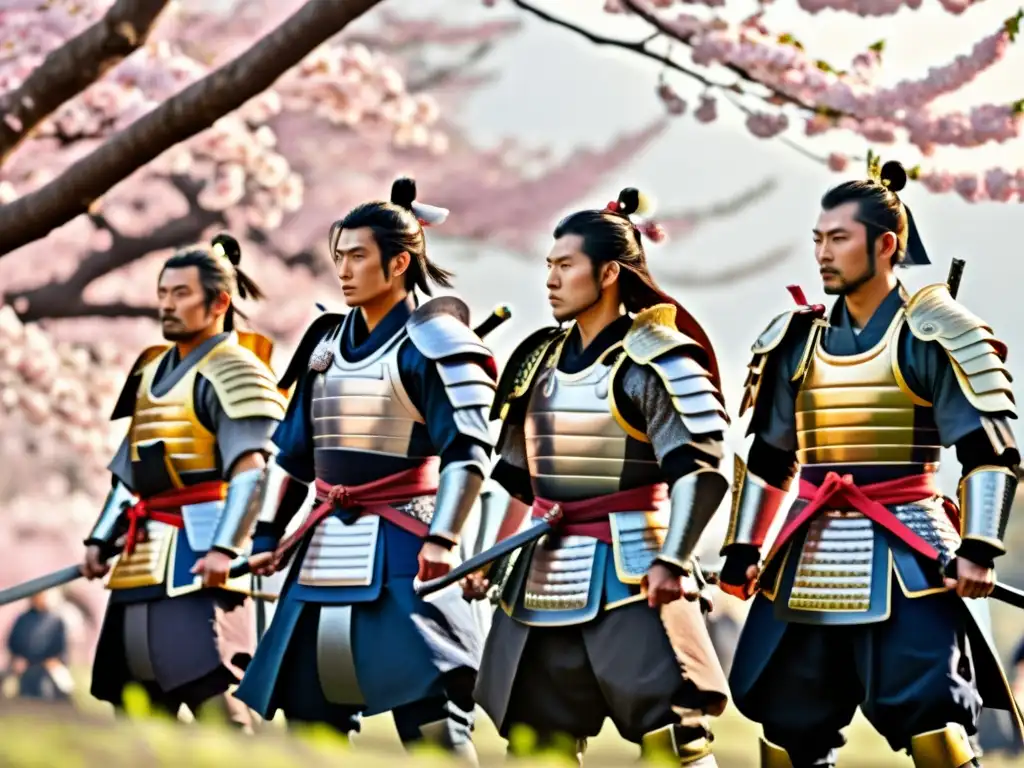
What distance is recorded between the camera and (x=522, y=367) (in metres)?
6.21

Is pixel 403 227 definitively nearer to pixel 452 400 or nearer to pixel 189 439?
pixel 452 400

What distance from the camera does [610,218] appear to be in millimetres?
6039

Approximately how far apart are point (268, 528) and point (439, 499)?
2.49 feet

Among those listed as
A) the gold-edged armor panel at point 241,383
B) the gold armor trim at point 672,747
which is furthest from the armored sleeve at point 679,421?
the gold-edged armor panel at point 241,383

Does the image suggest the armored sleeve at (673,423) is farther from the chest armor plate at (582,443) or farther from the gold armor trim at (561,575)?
the gold armor trim at (561,575)

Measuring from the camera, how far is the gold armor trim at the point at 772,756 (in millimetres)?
5887

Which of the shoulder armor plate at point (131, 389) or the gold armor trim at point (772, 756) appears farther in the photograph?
the shoulder armor plate at point (131, 389)

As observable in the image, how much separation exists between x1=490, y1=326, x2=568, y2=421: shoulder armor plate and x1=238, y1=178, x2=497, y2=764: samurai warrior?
6cm

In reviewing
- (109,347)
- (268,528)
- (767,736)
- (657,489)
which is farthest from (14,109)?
(109,347)

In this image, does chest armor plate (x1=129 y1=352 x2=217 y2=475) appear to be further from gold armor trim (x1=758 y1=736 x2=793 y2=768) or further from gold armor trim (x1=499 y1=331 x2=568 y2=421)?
gold armor trim (x1=758 y1=736 x2=793 y2=768)

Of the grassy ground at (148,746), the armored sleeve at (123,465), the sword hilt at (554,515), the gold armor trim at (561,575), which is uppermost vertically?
the armored sleeve at (123,465)

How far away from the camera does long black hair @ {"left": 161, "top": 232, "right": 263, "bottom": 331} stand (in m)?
7.34

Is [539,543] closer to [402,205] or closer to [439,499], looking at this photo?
→ [439,499]

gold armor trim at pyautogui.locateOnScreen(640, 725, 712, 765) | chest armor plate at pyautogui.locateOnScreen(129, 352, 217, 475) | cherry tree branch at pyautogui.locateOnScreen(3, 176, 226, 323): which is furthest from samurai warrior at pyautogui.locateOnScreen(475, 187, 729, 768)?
cherry tree branch at pyautogui.locateOnScreen(3, 176, 226, 323)
